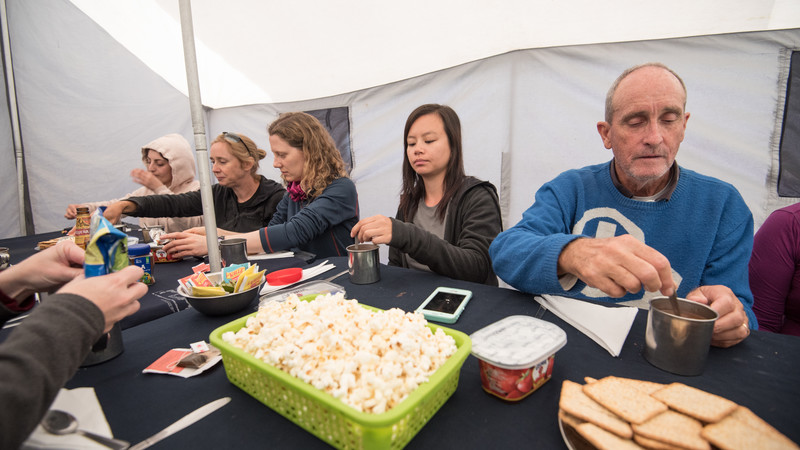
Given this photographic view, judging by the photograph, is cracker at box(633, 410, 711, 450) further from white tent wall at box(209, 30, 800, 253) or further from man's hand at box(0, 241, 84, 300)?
white tent wall at box(209, 30, 800, 253)

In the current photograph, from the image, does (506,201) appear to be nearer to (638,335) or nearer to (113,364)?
(638,335)

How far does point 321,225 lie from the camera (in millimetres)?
2186

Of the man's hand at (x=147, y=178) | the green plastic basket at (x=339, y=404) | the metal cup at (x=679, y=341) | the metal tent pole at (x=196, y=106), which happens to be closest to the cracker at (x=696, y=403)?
the metal cup at (x=679, y=341)

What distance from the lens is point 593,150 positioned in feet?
8.73

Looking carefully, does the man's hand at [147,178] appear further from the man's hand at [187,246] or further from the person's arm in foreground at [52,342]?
the person's arm in foreground at [52,342]

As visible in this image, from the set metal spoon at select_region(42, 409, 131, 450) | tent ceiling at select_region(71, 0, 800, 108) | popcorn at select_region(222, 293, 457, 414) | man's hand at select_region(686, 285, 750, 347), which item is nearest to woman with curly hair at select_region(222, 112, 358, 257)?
tent ceiling at select_region(71, 0, 800, 108)

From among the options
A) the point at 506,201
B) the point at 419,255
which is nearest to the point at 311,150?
the point at 419,255

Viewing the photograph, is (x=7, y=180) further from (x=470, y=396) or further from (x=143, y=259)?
(x=470, y=396)

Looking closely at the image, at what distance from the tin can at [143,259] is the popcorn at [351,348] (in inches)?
39.1

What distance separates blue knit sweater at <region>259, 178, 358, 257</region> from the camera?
2033 mm

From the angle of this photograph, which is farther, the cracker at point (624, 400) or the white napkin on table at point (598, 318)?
the white napkin on table at point (598, 318)

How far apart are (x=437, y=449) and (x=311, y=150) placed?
213 cm

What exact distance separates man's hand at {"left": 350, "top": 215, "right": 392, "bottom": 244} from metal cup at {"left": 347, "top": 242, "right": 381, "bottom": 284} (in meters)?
0.06

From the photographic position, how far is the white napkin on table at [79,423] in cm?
Result: 54
